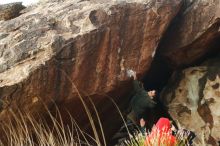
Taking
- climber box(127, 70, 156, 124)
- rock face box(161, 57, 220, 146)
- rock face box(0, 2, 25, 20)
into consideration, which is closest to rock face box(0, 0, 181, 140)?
climber box(127, 70, 156, 124)

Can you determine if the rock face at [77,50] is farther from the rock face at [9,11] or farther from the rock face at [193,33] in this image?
the rock face at [9,11]

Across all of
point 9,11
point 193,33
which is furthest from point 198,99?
point 9,11

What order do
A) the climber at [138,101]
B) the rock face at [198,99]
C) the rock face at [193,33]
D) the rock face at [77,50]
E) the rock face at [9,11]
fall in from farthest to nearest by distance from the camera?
the rock face at [9,11] < the rock face at [198,99] < the rock face at [193,33] < the climber at [138,101] < the rock face at [77,50]

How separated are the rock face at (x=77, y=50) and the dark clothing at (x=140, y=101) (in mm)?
200

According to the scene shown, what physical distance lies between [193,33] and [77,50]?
69.0 inches

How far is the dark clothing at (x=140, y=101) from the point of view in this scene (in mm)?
6094

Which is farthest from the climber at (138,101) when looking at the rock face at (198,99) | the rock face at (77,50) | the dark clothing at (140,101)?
the rock face at (198,99)

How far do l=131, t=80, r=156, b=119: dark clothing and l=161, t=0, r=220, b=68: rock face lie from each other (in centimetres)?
85

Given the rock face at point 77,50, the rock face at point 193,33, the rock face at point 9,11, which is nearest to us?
the rock face at point 77,50

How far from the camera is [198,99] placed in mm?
6730

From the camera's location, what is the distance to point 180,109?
6852 millimetres

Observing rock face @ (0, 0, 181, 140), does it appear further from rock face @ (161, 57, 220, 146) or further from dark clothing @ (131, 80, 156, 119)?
rock face @ (161, 57, 220, 146)

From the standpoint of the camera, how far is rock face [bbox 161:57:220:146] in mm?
6547

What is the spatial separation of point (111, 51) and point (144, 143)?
8.30ft
